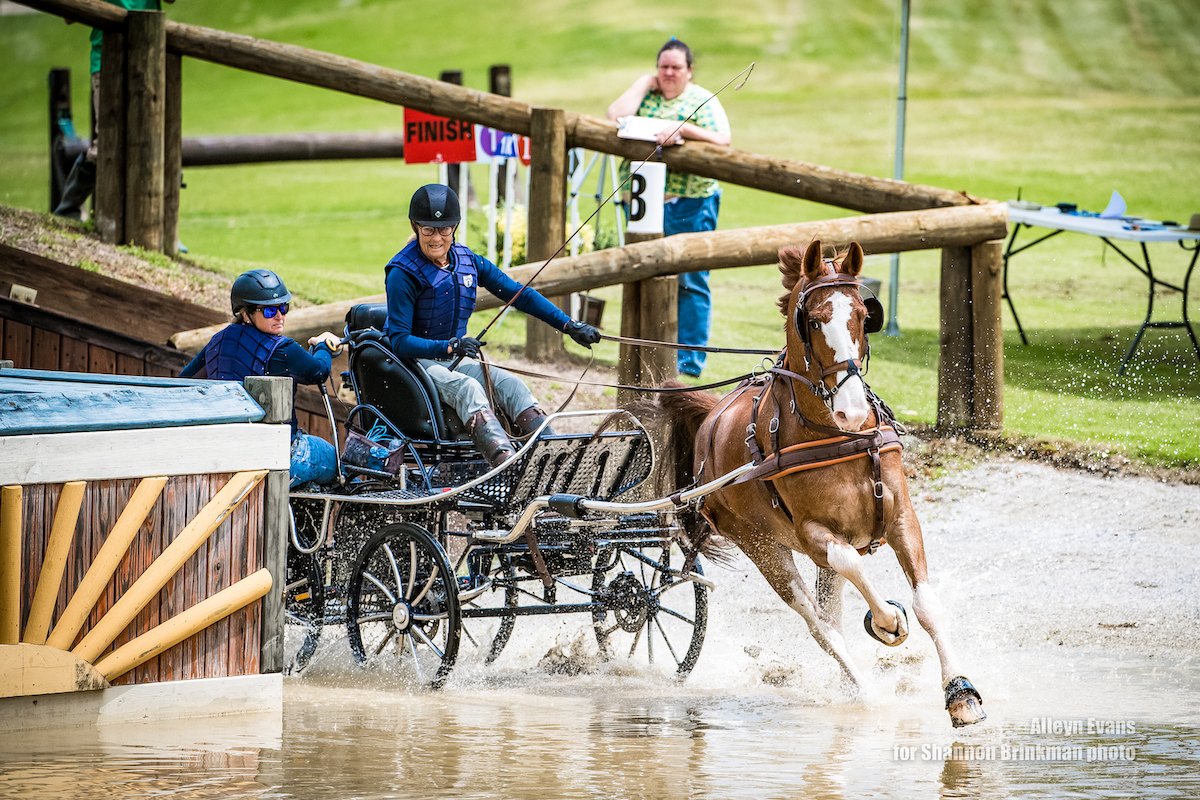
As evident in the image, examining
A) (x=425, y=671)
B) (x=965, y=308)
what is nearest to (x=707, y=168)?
(x=965, y=308)

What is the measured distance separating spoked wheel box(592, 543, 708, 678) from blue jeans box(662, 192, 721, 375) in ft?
9.20

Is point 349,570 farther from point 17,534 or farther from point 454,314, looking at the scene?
point 17,534

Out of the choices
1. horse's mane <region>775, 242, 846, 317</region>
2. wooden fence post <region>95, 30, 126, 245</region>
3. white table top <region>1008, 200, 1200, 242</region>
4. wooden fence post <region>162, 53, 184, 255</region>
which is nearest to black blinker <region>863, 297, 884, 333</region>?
horse's mane <region>775, 242, 846, 317</region>

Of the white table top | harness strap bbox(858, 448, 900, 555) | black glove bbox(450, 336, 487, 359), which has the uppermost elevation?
the white table top

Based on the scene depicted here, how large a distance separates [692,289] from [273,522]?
192 inches

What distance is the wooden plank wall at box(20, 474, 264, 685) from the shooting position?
5.05 m

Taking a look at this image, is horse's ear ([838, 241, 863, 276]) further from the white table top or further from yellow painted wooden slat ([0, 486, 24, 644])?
the white table top

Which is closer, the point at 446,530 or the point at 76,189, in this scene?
the point at 446,530

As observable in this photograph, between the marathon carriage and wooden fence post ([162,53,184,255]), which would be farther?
wooden fence post ([162,53,184,255])

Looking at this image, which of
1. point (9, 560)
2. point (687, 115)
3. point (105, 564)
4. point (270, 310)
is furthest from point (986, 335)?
point (9, 560)

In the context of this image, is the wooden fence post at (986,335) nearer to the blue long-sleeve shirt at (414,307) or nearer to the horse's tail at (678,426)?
the horse's tail at (678,426)

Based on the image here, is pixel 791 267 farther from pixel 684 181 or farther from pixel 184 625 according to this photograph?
pixel 684 181

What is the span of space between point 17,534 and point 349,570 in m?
1.99

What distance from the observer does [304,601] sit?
667 centimetres
